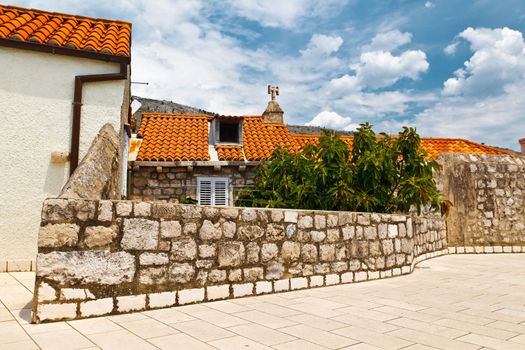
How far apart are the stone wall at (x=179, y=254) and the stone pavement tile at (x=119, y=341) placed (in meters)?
0.65

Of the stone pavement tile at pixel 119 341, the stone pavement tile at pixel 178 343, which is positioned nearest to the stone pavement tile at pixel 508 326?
the stone pavement tile at pixel 178 343

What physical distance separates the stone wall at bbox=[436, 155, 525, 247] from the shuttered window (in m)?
7.05

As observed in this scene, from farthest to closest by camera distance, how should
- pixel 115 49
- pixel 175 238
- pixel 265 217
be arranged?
pixel 115 49, pixel 265 217, pixel 175 238

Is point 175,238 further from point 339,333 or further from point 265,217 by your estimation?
point 339,333

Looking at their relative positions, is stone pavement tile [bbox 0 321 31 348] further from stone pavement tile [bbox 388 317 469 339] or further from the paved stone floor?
stone pavement tile [bbox 388 317 469 339]

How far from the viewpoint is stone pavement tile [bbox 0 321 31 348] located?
3135mm

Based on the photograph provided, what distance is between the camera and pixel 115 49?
7773mm

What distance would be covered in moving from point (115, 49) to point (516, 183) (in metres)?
13.1

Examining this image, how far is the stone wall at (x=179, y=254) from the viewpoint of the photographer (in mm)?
3811

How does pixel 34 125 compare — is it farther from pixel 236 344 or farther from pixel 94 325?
pixel 236 344

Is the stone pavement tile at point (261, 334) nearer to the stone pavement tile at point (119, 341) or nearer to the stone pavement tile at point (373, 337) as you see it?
the stone pavement tile at point (373, 337)

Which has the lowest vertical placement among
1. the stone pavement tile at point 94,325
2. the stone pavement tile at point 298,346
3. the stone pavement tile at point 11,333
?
the stone pavement tile at point 298,346

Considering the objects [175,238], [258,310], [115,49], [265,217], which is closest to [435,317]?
[258,310]

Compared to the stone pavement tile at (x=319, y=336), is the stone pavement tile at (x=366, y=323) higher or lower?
lower
